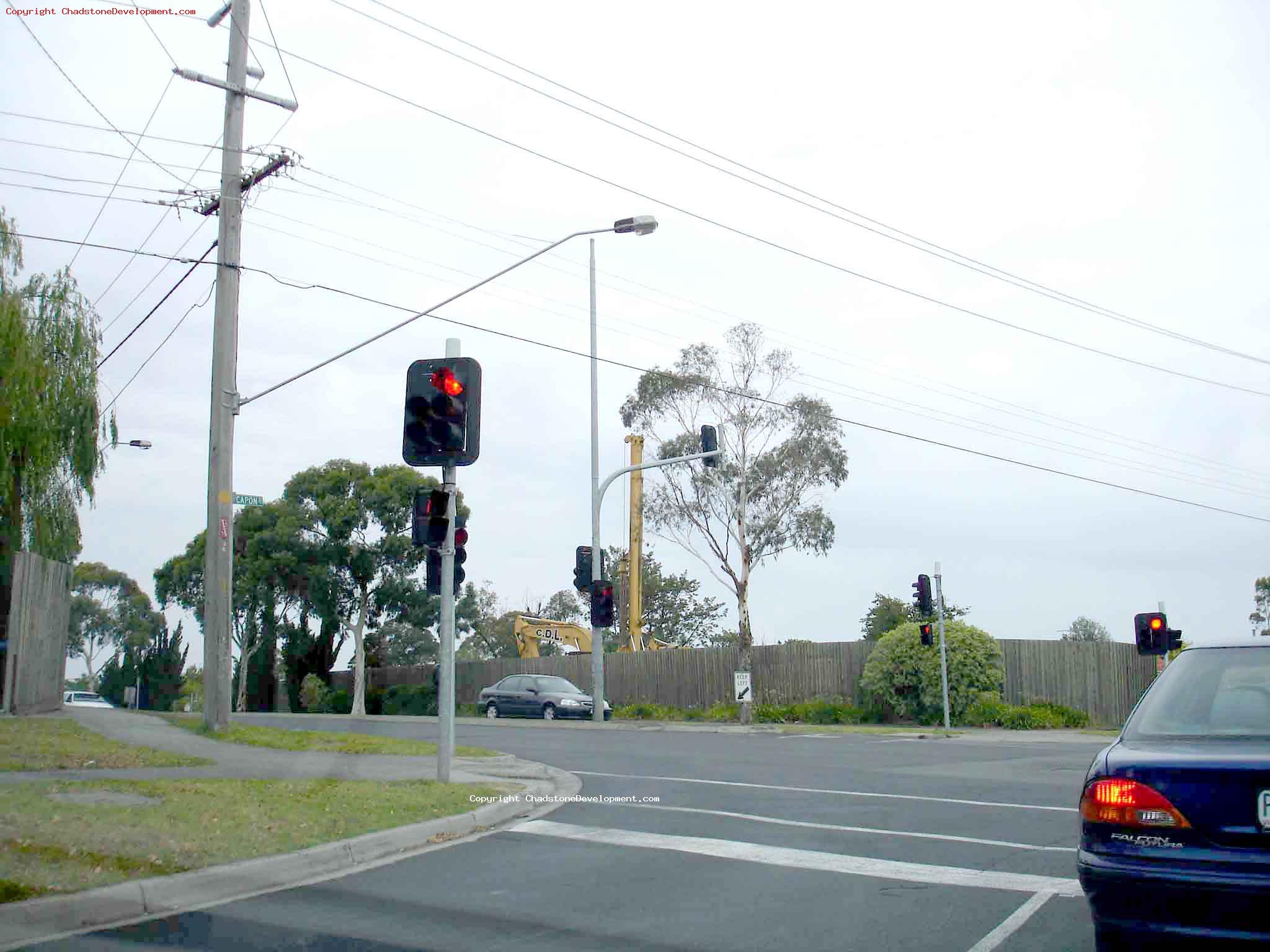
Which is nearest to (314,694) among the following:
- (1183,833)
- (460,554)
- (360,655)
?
(360,655)

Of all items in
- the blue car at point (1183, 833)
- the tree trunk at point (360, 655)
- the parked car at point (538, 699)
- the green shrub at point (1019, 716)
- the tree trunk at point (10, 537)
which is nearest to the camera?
the blue car at point (1183, 833)

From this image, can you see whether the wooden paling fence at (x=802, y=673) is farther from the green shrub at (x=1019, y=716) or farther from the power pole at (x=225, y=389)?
the power pole at (x=225, y=389)

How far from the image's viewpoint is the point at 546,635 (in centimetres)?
4609

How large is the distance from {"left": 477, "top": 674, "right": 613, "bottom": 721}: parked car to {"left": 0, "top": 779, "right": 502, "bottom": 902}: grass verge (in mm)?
21240

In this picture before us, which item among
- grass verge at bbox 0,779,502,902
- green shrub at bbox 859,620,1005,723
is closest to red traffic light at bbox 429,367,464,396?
grass verge at bbox 0,779,502,902

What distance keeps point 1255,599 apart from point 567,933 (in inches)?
2298

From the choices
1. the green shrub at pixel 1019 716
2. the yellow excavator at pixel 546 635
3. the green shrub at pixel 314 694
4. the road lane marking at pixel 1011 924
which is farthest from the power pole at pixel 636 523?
the road lane marking at pixel 1011 924

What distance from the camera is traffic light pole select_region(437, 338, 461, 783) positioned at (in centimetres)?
1253

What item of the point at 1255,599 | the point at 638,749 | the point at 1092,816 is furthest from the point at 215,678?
the point at 1255,599

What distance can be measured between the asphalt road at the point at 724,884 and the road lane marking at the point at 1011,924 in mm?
20

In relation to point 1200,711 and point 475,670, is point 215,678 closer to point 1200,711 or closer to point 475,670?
point 1200,711

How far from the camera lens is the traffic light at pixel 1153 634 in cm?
2539

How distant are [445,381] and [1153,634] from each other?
19353 millimetres

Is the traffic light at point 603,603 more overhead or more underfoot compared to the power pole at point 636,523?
more underfoot
